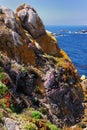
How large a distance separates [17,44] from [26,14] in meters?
5.39

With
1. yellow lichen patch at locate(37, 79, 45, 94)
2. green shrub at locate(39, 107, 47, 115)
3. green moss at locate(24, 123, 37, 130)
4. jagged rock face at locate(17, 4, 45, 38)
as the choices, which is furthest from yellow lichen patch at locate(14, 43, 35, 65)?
green moss at locate(24, 123, 37, 130)

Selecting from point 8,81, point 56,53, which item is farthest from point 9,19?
point 8,81

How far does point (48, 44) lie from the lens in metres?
32.7

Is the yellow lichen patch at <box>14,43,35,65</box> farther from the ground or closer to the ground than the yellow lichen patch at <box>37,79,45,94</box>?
farther from the ground

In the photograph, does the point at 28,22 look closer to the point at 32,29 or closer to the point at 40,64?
the point at 32,29

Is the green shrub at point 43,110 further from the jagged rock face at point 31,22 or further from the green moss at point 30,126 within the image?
the jagged rock face at point 31,22

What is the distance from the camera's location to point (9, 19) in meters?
28.9

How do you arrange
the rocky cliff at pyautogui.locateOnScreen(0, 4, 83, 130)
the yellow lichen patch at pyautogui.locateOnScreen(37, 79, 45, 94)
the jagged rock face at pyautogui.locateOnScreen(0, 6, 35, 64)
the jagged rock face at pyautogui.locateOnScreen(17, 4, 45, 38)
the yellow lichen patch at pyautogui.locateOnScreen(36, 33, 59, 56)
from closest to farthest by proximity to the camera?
the rocky cliff at pyautogui.locateOnScreen(0, 4, 83, 130), the yellow lichen patch at pyautogui.locateOnScreen(37, 79, 45, 94), the jagged rock face at pyautogui.locateOnScreen(0, 6, 35, 64), the jagged rock face at pyautogui.locateOnScreen(17, 4, 45, 38), the yellow lichen patch at pyautogui.locateOnScreen(36, 33, 59, 56)

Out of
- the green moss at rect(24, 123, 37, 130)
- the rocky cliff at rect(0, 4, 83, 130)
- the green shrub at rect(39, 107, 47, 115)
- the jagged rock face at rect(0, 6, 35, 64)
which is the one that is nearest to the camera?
the green moss at rect(24, 123, 37, 130)

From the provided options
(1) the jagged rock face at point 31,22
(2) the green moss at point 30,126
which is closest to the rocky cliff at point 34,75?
(1) the jagged rock face at point 31,22

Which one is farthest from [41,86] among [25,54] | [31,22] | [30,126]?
[30,126]

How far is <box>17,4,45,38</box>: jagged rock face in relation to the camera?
32031mm

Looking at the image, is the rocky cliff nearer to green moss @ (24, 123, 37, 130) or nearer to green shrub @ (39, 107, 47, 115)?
green shrub @ (39, 107, 47, 115)

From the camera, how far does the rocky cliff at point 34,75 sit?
2142 cm
